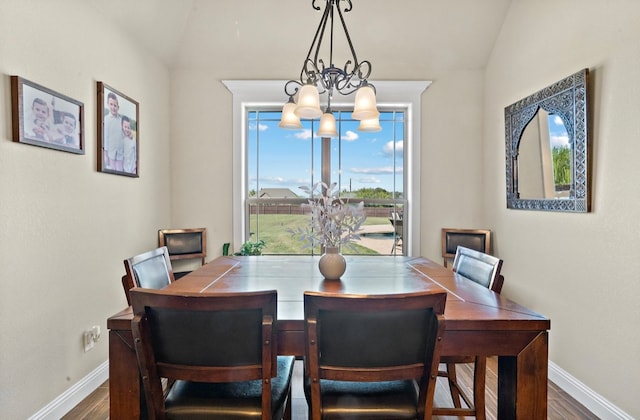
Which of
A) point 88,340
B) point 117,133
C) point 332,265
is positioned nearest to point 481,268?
point 332,265

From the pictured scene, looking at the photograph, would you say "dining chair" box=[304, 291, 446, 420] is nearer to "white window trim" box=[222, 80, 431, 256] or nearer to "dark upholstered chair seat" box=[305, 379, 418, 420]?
"dark upholstered chair seat" box=[305, 379, 418, 420]

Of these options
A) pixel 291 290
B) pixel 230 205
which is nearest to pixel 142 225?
pixel 230 205

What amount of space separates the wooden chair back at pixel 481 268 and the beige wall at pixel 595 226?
0.71 meters

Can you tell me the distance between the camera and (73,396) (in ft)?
6.89

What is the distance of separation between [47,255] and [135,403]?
3.85 feet

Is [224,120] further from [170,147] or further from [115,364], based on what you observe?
[115,364]

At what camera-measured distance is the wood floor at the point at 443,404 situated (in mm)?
2020

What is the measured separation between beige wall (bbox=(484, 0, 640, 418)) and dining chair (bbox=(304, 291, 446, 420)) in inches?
57.6

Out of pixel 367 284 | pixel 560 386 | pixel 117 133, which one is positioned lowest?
pixel 560 386

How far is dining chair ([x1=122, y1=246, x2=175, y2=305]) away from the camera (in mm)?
1547

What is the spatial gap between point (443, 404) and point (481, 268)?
0.89 metres

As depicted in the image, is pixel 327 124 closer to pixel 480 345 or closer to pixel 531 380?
pixel 480 345

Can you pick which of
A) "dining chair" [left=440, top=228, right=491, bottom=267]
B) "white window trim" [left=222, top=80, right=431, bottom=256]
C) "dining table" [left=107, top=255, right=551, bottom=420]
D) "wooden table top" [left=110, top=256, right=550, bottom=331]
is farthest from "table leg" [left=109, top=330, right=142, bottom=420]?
"dining chair" [left=440, top=228, right=491, bottom=267]

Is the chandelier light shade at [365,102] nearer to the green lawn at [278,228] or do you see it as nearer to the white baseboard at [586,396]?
the green lawn at [278,228]
